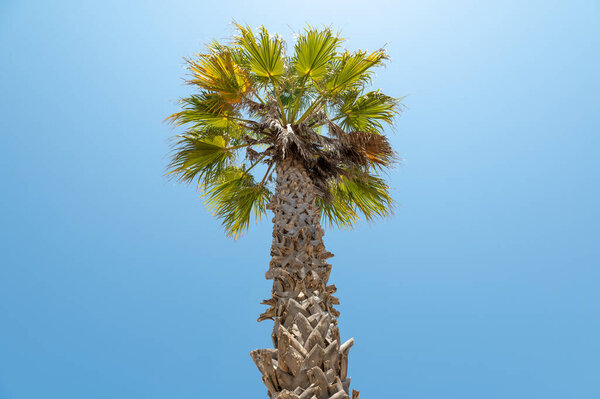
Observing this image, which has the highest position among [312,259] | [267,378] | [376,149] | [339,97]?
[339,97]

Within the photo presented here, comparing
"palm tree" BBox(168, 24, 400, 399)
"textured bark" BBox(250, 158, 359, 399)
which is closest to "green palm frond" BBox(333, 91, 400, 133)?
"palm tree" BBox(168, 24, 400, 399)

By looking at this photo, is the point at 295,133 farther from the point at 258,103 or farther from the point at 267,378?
the point at 267,378

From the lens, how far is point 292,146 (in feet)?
20.4

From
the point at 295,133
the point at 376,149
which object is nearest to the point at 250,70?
the point at 295,133

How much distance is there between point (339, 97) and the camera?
6.85 meters

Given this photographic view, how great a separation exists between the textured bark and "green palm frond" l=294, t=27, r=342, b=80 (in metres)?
1.68

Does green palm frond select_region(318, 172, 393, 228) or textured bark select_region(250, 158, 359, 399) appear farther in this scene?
green palm frond select_region(318, 172, 393, 228)

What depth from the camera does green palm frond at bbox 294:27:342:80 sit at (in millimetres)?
6148

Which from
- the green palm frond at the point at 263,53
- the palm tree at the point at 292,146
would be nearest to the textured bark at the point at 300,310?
the palm tree at the point at 292,146

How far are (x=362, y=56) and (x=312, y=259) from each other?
12.1 feet

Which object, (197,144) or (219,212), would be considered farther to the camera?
(219,212)

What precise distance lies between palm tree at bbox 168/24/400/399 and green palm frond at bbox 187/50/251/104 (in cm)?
2

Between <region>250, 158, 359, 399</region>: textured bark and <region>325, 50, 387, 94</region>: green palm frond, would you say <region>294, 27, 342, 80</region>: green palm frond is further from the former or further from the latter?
<region>250, 158, 359, 399</region>: textured bark

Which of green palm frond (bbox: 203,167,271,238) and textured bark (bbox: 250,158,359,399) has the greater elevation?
green palm frond (bbox: 203,167,271,238)
